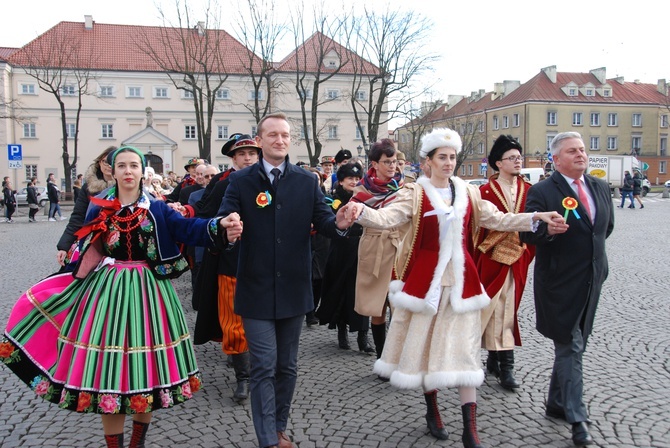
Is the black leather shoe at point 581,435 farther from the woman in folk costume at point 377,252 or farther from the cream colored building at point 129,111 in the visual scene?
the cream colored building at point 129,111

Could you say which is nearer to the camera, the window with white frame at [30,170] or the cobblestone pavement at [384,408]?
the cobblestone pavement at [384,408]

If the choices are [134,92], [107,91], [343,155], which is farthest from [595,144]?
[343,155]

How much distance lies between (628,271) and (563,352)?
8237mm

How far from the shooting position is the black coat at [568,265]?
425cm

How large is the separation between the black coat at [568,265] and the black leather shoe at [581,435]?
1.81 feet

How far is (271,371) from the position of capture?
12.5ft

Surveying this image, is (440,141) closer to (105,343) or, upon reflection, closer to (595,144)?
(105,343)

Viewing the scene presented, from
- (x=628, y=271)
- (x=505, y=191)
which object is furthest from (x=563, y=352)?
(x=628, y=271)

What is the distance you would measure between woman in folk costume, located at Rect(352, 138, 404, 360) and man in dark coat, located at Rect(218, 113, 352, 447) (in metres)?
1.72

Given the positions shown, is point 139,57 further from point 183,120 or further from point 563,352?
point 563,352

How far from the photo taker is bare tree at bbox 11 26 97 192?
43750 millimetres

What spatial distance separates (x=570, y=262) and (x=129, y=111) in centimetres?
5743

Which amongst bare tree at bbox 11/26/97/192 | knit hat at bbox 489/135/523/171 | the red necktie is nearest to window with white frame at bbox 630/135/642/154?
bare tree at bbox 11/26/97/192

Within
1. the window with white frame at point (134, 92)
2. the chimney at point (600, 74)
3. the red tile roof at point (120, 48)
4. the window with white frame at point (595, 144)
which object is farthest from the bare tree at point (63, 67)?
the chimney at point (600, 74)
